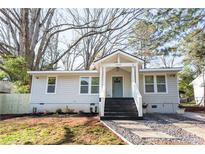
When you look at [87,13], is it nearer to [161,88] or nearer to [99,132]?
[161,88]

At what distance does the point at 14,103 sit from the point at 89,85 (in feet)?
13.3

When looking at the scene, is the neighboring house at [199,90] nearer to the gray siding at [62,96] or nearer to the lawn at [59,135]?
the gray siding at [62,96]

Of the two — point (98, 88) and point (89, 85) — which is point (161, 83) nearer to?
point (98, 88)

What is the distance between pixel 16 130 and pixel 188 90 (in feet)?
63.4

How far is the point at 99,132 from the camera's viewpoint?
4875mm

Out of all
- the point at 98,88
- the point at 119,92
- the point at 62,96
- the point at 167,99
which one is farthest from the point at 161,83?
the point at 62,96

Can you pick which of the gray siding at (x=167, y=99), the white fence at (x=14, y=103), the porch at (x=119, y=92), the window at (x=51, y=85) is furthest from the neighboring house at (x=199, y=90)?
the white fence at (x=14, y=103)

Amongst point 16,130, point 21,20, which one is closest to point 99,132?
point 16,130

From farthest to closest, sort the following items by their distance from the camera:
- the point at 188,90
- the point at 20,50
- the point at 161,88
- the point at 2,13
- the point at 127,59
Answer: the point at 188,90, the point at 20,50, the point at 2,13, the point at 161,88, the point at 127,59

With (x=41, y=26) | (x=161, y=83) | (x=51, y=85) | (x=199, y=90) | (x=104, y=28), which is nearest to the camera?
(x=161, y=83)

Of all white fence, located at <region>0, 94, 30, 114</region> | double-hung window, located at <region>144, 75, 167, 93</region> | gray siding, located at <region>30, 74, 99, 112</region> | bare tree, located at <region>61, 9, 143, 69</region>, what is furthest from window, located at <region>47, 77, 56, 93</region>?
double-hung window, located at <region>144, 75, 167, 93</region>

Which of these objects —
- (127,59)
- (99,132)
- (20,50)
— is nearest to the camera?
(99,132)

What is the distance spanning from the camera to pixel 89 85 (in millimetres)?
9734
